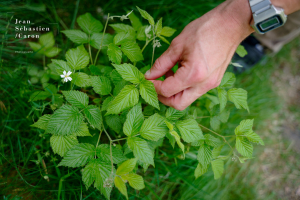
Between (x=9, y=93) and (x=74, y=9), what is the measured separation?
3.84 feet

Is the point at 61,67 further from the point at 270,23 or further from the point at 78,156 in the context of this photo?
the point at 270,23

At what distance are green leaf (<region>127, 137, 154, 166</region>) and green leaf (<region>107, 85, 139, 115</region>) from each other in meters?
0.20

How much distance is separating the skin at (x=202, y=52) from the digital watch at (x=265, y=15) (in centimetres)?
5

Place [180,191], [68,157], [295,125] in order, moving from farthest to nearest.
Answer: [295,125] < [180,191] < [68,157]

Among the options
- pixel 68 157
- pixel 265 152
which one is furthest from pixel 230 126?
pixel 68 157

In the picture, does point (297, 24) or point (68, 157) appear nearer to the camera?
point (68, 157)

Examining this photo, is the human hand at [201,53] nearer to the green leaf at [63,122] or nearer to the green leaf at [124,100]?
the green leaf at [124,100]

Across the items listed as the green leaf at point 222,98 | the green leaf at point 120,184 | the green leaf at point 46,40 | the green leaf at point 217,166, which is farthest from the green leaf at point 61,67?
the green leaf at point 217,166

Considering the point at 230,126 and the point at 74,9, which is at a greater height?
the point at 74,9

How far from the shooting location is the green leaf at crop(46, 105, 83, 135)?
3.81 feet

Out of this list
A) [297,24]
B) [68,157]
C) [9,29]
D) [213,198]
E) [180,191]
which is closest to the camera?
[68,157]

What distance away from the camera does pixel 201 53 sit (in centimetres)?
117

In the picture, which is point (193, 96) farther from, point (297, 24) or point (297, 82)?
point (297, 82)

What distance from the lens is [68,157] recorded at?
1.16 metres
